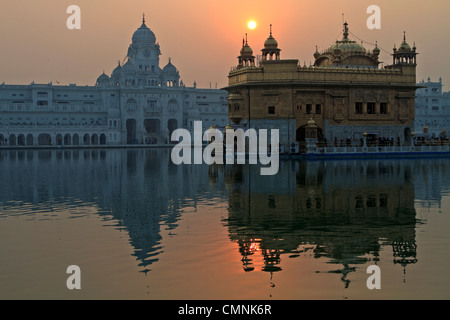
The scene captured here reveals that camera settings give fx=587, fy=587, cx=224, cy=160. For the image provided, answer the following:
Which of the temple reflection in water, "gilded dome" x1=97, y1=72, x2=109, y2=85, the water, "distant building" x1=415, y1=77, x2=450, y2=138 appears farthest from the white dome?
the water

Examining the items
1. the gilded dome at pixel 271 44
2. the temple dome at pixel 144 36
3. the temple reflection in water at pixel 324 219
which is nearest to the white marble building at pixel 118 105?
the temple dome at pixel 144 36

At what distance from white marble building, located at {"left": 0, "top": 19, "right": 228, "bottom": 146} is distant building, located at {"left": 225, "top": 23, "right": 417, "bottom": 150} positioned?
51823 millimetres

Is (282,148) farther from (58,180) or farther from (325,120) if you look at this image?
(58,180)

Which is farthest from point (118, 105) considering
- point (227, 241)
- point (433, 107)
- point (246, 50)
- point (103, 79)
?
point (227, 241)

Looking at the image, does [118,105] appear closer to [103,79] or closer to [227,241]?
[103,79]

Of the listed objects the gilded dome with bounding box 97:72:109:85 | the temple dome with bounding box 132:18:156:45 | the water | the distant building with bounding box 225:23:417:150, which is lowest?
the water

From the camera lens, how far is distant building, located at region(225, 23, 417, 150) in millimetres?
52938

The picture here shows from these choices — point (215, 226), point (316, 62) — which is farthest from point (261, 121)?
point (215, 226)

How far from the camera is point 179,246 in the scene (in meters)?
12.8

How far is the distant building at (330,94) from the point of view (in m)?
52.9

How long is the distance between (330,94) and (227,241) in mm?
43597

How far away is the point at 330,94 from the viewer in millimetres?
55062

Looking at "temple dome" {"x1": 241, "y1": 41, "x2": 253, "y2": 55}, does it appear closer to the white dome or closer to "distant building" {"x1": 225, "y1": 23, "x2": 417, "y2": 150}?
"distant building" {"x1": 225, "y1": 23, "x2": 417, "y2": 150}
